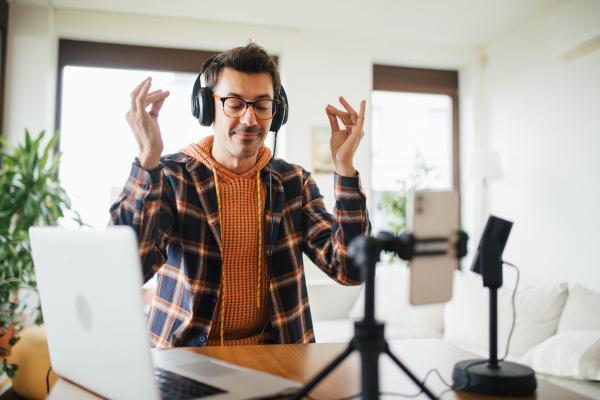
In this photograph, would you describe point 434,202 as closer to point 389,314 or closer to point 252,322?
point 252,322

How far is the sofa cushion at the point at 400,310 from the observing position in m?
3.01

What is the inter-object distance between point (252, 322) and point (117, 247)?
761 mm

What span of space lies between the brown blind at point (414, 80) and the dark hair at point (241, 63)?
2.84m

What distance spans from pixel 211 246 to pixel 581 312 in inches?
83.9

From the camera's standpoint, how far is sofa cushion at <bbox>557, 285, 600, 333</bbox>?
2.32 metres

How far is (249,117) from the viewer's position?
1317mm

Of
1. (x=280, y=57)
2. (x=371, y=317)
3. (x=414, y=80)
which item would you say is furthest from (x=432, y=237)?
(x=414, y=80)

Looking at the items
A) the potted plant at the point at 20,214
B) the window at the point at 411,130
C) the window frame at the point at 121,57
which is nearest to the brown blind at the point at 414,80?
the window at the point at 411,130

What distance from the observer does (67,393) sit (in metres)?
0.67

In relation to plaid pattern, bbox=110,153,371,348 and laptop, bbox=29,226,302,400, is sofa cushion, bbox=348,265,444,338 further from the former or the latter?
laptop, bbox=29,226,302,400

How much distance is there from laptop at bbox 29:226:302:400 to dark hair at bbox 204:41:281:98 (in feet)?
2.76

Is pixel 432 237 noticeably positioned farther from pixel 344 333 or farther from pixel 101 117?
pixel 101 117

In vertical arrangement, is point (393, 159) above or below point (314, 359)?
above

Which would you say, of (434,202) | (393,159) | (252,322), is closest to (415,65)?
(393,159)
